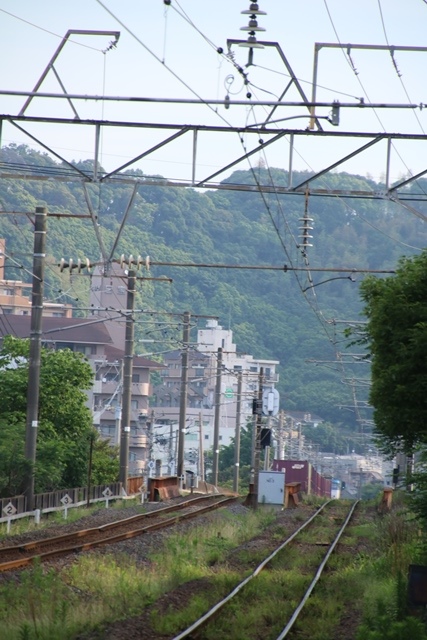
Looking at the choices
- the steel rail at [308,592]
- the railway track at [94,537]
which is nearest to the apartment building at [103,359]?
the railway track at [94,537]

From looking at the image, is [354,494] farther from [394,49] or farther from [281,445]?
[394,49]

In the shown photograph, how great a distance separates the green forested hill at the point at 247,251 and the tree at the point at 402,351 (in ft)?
402

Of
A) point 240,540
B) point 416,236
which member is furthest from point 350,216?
point 240,540

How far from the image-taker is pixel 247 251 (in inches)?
7298

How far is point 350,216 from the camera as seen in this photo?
185375mm

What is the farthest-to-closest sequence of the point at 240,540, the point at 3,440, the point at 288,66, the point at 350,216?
the point at 350,216, the point at 3,440, the point at 240,540, the point at 288,66

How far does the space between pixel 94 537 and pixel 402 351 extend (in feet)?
36.3

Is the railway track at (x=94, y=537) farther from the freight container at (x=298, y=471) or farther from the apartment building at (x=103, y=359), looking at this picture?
the apartment building at (x=103, y=359)

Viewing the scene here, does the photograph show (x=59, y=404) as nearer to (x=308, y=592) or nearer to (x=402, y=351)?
(x=402, y=351)

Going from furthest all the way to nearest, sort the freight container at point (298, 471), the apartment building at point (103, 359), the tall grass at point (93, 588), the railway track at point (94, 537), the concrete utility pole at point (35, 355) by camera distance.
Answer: the apartment building at point (103, 359), the freight container at point (298, 471), the concrete utility pole at point (35, 355), the railway track at point (94, 537), the tall grass at point (93, 588)

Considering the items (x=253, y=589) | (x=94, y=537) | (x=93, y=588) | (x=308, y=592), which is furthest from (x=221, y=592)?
(x=94, y=537)

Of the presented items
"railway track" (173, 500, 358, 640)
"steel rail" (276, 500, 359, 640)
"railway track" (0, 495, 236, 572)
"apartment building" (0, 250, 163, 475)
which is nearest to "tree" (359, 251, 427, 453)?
"steel rail" (276, 500, 359, 640)

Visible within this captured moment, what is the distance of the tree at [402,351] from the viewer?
61.3 feet

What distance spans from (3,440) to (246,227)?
493 ft
